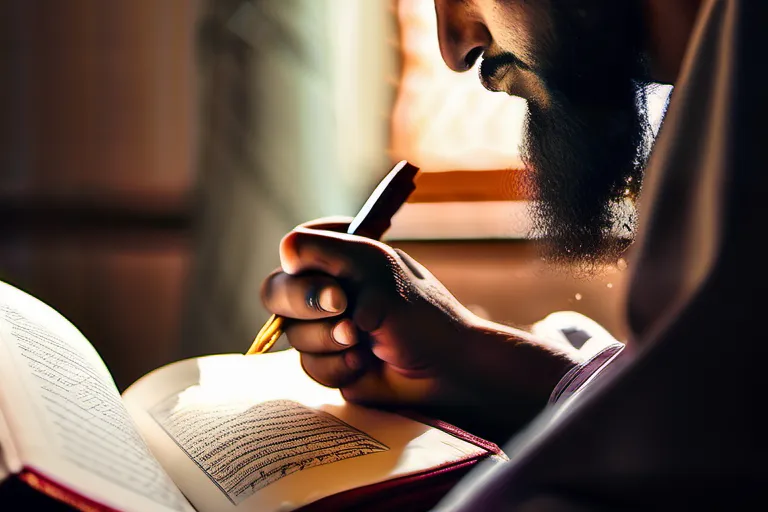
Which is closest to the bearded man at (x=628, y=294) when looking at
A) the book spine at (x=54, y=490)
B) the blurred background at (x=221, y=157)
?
the book spine at (x=54, y=490)

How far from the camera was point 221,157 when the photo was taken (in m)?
1.26

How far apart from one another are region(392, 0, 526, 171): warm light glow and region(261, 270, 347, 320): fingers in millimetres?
799

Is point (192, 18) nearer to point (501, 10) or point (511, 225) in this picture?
point (511, 225)

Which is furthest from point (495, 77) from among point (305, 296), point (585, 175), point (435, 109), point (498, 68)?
point (435, 109)

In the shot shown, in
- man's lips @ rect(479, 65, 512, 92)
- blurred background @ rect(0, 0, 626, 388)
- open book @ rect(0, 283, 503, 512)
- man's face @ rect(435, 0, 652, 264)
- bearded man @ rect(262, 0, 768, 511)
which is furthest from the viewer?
blurred background @ rect(0, 0, 626, 388)

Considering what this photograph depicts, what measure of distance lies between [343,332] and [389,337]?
0.04 meters

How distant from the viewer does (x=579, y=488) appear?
0.20 metres

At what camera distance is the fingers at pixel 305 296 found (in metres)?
0.52

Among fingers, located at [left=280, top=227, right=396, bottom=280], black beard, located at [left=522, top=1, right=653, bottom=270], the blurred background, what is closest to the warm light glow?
the blurred background

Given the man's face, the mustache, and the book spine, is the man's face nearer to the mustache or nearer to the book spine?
the mustache

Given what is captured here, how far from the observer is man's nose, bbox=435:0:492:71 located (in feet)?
1.82

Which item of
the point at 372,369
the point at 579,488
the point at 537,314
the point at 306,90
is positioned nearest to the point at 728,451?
the point at 579,488

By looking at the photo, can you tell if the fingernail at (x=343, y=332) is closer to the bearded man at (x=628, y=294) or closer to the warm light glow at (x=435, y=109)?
Result: the bearded man at (x=628, y=294)

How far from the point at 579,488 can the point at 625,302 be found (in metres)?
0.06
